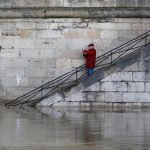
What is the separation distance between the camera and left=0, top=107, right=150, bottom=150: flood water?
9.93m

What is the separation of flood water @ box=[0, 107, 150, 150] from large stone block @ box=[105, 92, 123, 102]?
0.84 meters

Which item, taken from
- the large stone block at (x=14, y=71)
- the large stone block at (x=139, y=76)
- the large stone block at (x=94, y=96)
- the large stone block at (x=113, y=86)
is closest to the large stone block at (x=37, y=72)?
the large stone block at (x=14, y=71)

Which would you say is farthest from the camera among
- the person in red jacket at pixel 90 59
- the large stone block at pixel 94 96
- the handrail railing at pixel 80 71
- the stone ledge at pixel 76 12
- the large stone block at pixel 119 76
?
the stone ledge at pixel 76 12

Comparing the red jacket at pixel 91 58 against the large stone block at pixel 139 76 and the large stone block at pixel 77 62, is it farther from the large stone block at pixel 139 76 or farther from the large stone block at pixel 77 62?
the large stone block at pixel 139 76

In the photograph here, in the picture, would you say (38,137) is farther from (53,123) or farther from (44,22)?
(44,22)

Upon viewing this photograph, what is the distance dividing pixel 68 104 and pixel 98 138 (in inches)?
285

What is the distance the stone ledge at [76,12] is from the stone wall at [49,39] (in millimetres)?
37

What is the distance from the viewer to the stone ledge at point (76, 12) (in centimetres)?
1942

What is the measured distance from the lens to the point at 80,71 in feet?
63.4

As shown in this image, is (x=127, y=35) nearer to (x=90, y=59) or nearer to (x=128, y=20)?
(x=128, y=20)

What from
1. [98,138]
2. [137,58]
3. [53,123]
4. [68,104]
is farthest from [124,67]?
[98,138]

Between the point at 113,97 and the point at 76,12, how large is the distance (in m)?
3.56

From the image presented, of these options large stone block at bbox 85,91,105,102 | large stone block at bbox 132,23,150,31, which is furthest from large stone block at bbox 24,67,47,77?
large stone block at bbox 132,23,150,31

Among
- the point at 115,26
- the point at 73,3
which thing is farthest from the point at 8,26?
the point at 115,26
